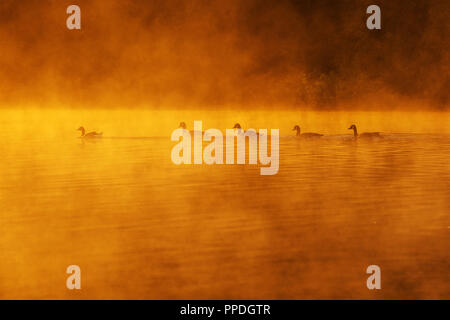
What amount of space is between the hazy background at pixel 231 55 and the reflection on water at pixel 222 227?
338 inches

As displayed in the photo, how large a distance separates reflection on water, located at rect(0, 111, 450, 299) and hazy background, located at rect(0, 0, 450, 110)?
28.2 ft

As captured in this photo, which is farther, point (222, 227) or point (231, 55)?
point (231, 55)

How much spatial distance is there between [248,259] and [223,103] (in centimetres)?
1267

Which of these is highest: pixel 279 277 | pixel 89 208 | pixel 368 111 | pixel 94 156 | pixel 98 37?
pixel 98 37

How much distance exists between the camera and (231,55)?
16531mm

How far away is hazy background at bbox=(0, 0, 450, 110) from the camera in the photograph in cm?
1574

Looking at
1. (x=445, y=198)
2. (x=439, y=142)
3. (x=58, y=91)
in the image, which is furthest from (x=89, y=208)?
(x=58, y=91)

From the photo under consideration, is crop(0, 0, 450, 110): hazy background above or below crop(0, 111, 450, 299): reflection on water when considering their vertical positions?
above

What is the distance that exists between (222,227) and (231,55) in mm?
12381

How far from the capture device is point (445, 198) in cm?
555

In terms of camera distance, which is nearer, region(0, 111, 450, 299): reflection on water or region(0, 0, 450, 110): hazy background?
region(0, 111, 450, 299): reflection on water

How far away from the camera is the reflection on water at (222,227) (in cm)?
355

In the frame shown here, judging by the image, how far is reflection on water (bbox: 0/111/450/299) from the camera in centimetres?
355

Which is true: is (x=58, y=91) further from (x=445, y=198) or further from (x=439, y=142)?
(x=445, y=198)
